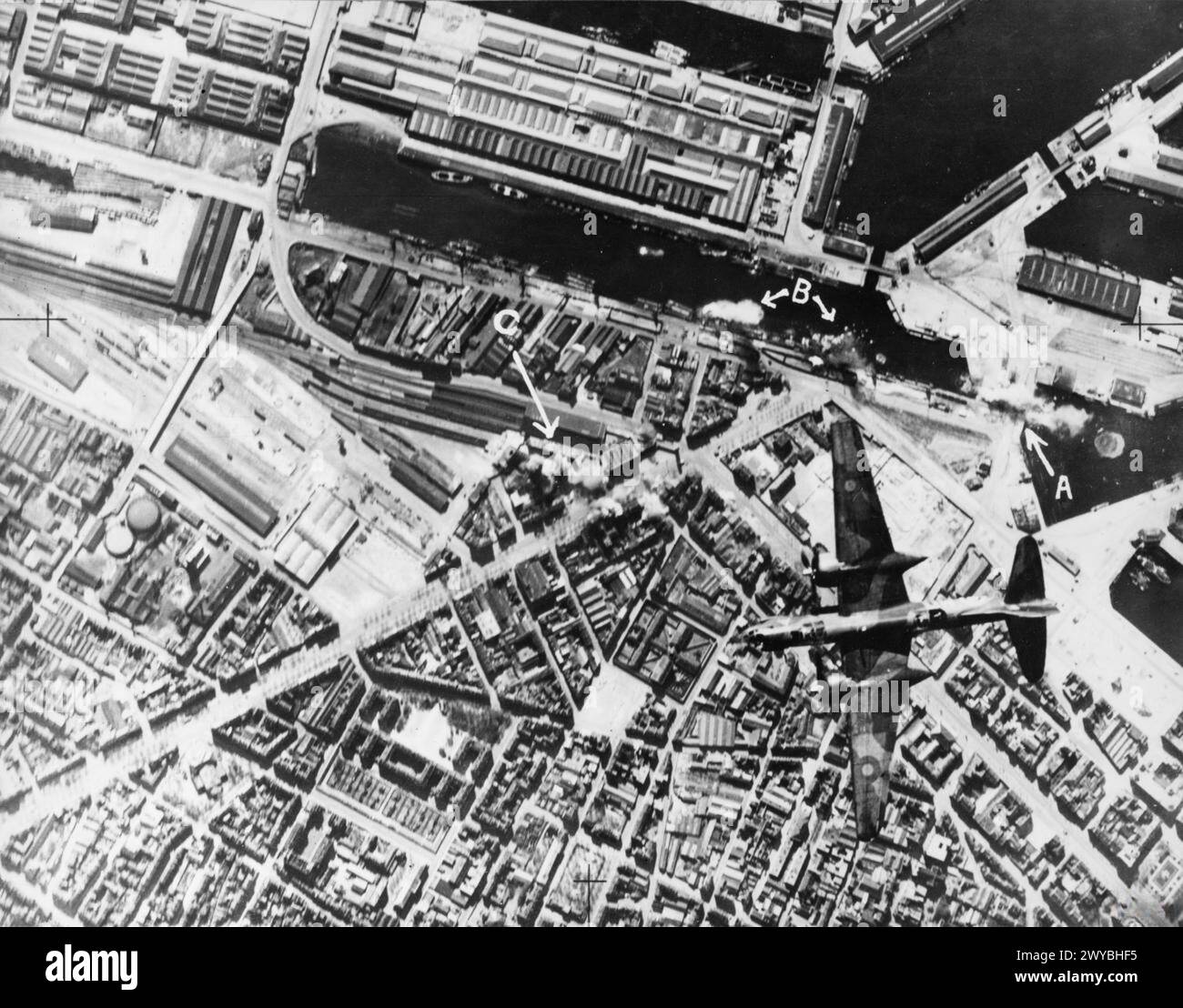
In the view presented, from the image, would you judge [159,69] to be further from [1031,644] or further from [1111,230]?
[1031,644]

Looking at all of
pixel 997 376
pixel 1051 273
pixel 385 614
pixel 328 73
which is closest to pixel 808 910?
pixel 385 614

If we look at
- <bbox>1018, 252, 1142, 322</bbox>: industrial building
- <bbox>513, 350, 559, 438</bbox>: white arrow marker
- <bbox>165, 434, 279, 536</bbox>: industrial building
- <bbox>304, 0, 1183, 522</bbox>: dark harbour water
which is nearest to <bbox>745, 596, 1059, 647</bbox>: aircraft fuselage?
<bbox>304, 0, 1183, 522</bbox>: dark harbour water

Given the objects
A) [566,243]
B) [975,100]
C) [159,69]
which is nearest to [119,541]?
[159,69]

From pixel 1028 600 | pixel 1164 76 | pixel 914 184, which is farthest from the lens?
pixel 914 184

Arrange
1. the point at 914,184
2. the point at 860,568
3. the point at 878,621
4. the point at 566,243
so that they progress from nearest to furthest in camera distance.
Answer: the point at 878,621 → the point at 860,568 → the point at 566,243 → the point at 914,184

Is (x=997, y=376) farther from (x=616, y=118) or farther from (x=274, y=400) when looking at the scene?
(x=274, y=400)

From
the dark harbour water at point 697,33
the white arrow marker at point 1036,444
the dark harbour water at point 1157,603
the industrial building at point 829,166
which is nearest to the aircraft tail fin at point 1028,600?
the white arrow marker at point 1036,444

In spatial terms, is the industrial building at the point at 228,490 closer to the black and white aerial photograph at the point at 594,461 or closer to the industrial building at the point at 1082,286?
the black and white aerial photograph at the point at 594,461
